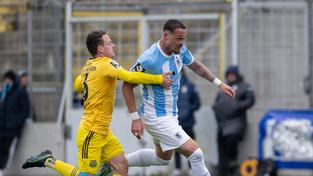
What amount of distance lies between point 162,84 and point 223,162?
19.6 ft

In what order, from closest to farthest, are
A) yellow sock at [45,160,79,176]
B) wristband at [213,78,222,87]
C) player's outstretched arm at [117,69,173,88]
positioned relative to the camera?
player's outstretched arm at [117,69,173,88] < yellow sock at [45,160,79,176] < wristband at [213,78,222,87]

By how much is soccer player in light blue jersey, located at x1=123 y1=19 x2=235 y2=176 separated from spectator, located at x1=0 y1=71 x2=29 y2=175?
250 inches

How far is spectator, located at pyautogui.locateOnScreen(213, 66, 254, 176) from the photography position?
17.9 m

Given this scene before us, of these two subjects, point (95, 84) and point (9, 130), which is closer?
point (95, 84)

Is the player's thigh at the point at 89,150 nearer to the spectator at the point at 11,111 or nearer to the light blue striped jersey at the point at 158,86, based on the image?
the light blue striped jersey at the point at 158,86

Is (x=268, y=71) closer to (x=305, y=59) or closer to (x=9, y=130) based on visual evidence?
(x=305, y=59)

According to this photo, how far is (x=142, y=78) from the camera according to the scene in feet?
40.3

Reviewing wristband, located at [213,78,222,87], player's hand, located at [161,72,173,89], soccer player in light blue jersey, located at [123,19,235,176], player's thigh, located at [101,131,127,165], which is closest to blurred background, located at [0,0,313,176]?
wristband, located at [213,78,222,87]

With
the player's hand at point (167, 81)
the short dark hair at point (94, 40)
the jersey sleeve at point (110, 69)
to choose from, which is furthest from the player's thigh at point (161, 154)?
the short dark hair at point (94, 40)

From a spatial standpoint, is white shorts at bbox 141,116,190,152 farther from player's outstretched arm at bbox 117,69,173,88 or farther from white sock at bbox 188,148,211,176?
player's outstretched arm at bbox 117,69,173,88

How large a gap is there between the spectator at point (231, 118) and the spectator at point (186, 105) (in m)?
0.36

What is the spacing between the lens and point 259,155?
17.2 metres

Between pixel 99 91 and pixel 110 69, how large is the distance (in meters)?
0.31

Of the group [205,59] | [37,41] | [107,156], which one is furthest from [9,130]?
[107,156]
